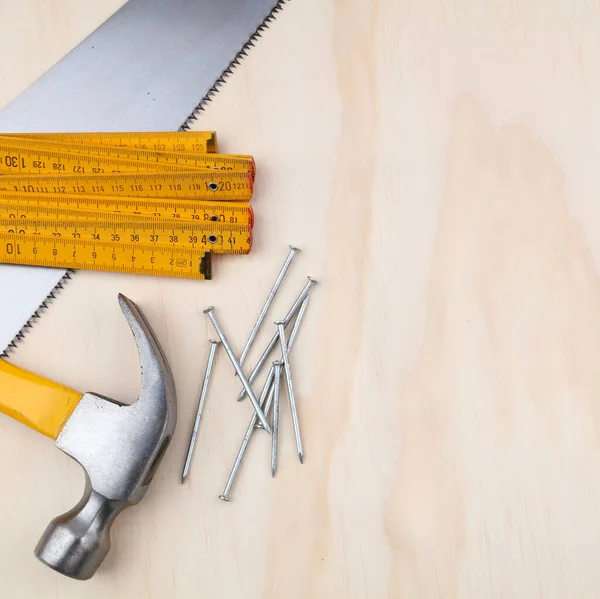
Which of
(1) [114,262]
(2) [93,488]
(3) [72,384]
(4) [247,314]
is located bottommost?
(2) [93,488]

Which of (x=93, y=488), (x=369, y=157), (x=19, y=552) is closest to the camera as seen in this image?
(x=93, y=488)

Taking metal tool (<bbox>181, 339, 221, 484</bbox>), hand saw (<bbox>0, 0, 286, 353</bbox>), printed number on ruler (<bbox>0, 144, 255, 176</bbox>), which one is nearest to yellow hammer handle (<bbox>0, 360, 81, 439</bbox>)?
metal tool (<bbox>181, 339, 221, 484</bbox>)

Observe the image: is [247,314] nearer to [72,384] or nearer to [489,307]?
[72,384]

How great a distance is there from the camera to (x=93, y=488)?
4.31 ft

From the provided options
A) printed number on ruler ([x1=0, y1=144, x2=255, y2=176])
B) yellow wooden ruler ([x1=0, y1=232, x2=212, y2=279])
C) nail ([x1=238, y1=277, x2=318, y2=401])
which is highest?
printed number on ruler ([x1=0, y1=144, x2=255, y2=176])

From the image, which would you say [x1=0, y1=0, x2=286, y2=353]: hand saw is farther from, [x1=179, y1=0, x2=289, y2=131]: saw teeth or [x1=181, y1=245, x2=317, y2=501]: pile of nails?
[x1=181, y1=245, x2=317, y2=501]: pile of nails

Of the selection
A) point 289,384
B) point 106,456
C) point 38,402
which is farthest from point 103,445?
point 289,384

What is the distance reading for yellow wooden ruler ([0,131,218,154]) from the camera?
4.81 ft

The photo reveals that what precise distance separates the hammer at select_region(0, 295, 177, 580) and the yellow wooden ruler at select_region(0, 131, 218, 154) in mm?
361

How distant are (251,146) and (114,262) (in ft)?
1.33

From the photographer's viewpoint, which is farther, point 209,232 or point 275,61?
point 275,61

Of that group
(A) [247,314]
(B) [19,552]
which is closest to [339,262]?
(A) [247,314]

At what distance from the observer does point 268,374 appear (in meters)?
1.48

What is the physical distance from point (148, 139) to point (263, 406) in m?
0.64
